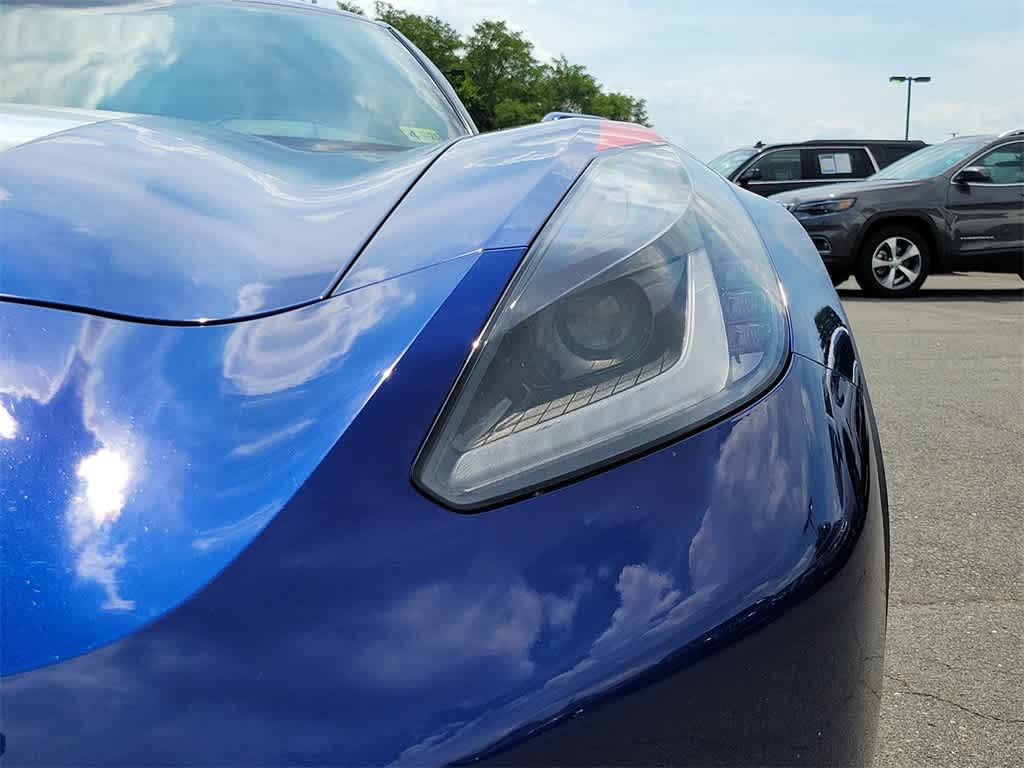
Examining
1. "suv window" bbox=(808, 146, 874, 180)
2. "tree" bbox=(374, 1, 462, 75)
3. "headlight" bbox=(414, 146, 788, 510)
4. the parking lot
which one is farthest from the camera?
"tree" bbox=(374, 1, 462, 75)

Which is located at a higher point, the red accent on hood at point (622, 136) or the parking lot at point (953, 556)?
the red accent on hood at point (622, 136)

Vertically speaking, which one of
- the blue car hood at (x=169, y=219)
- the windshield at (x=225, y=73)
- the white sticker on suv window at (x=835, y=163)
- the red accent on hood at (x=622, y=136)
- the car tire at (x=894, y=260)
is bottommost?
the car tire at (x=894, y=260)

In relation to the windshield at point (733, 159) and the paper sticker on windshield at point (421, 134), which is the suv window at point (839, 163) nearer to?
the windshield at point (733, 159)

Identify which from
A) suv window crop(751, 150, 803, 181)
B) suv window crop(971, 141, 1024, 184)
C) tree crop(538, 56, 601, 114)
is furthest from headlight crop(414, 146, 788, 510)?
tree crop(538, 56, 601, 114)

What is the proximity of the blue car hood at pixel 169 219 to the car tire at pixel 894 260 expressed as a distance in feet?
31.3

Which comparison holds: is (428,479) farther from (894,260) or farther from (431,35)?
(431,35)

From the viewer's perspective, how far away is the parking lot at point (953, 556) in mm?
1889

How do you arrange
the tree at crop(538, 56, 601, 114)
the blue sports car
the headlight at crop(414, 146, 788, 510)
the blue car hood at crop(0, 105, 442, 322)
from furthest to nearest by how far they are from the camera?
the tree at crop(538, 56, 601, 114)
the blue car hood at crop(0, 105, 442, 322)
the headlight at crop(414, 146, 788, 510)
the blue sports car

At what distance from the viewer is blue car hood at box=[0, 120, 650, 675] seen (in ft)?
2.70

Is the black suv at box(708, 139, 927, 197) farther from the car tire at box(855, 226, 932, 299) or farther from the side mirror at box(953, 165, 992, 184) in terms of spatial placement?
the car tire at box(855, 226, 932, 299)

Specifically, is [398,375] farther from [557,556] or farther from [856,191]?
[856,191]

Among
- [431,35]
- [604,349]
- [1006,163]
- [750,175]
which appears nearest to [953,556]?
[604,349]

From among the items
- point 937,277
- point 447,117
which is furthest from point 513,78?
point 447,117

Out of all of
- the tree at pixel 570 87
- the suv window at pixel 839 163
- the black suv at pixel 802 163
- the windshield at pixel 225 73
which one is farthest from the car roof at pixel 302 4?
the tree at pixel 570 87
